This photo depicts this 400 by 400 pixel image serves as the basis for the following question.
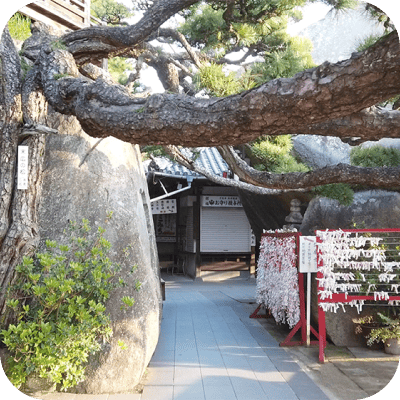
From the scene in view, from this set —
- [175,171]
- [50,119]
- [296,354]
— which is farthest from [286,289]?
[175,171]

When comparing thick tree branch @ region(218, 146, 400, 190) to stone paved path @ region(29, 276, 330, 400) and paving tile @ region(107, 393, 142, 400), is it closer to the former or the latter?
stone paved path @ region(29, 276, 330, 400)

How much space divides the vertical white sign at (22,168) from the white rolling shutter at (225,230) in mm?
11598

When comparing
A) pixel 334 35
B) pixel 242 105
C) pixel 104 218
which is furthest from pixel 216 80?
pixel 334 35

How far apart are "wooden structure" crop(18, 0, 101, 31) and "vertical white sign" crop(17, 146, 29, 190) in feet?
9.24

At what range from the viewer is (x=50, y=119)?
5.25 meters

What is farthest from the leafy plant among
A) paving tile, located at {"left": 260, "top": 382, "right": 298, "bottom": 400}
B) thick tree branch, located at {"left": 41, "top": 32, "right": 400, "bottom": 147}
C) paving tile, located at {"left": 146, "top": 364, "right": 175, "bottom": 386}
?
thick tree branch, located at {"left": 41, "top": 32, "right": 400, "bottom": 147}

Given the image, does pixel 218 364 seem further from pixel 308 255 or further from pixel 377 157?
pixel 377 157

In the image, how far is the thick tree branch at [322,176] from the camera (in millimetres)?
5758

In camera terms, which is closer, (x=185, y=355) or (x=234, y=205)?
(x=185, y=355)

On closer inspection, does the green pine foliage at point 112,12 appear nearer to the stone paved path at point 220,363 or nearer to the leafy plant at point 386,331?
the stone paved path at point 220,363

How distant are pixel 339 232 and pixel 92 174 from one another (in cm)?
349

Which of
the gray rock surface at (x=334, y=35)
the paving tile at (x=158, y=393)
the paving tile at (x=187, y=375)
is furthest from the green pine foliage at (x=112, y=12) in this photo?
the paving tile at (x=158, y=393)

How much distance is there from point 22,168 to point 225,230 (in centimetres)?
1187

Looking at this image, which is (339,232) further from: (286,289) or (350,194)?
(350,194)
